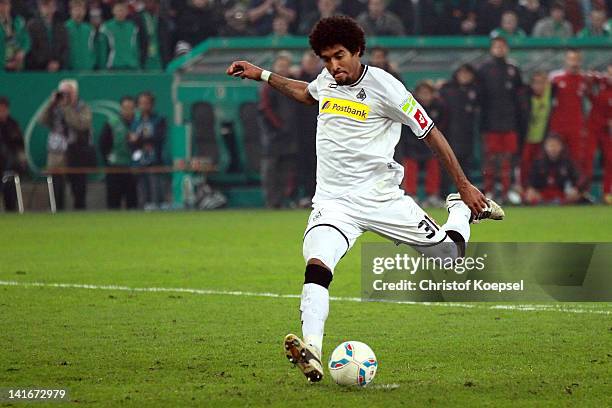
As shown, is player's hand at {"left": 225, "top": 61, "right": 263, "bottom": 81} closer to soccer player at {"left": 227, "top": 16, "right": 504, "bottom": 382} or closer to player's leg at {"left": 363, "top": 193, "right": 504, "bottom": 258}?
soccer player at {"left": 227, "top": 16, "right": 504, "bottom": 382}

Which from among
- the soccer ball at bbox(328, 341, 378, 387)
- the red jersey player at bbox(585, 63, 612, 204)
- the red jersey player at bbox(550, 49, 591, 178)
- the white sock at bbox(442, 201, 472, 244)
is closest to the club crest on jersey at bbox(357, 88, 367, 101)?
the white sock at bbox(442, 201, 472, 244)

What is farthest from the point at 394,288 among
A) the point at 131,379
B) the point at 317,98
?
the point at 131,379

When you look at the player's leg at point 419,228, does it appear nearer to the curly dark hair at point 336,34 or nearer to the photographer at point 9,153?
the curly dark hair at point 336,34

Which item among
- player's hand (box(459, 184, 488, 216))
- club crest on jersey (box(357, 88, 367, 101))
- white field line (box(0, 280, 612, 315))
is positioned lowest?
white field line (box(0, 280, 612, 315))

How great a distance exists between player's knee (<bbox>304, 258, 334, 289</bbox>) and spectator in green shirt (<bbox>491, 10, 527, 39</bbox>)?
1881 centimetres

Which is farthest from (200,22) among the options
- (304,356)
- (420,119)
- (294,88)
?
(304,356)

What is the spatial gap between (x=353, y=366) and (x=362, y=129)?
4.60ft

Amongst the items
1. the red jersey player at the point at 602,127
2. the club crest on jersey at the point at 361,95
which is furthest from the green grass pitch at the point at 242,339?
the red jersey player at the point at 602,127

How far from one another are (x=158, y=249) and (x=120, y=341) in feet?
23.8

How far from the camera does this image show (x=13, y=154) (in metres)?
23.7

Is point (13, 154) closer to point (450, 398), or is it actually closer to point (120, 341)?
point (120, 341)

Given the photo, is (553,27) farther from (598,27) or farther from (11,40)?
(11,40)

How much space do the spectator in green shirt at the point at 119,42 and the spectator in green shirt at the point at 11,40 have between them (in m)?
1.42

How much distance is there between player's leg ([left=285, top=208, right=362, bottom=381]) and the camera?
250 inches
